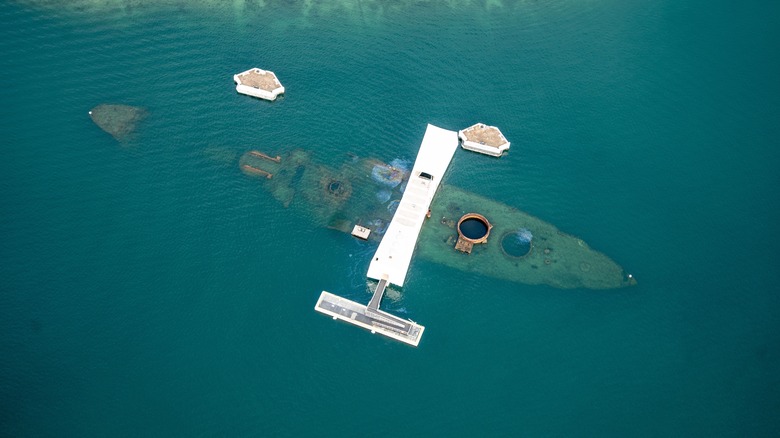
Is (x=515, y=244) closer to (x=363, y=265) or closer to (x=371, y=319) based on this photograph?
(x=363, y=265)

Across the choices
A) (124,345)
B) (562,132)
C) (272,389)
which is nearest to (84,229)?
(124,345)

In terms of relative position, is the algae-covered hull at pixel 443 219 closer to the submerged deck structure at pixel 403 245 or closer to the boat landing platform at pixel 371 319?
the submerged deck structure at pixel 403 245

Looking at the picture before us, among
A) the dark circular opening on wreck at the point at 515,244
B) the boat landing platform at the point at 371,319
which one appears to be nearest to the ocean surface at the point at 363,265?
the boat landing platform at the point at 371,319

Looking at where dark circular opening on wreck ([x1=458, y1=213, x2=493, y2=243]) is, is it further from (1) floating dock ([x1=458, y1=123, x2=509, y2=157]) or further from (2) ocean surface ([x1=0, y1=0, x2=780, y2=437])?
(1) floating dock ([x1=458, y1=123, x2=509, y2=157])

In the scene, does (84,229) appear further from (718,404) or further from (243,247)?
(718,404)

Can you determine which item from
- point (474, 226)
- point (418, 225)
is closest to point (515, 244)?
point (474, 226)
